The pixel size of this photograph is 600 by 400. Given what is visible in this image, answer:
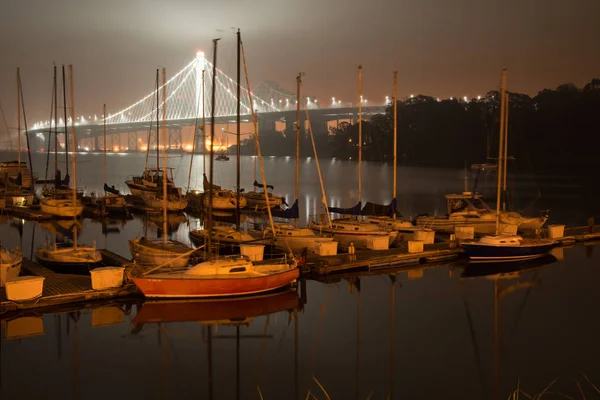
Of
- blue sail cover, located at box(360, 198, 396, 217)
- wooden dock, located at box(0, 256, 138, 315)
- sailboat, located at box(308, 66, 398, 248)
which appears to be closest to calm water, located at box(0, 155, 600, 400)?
wooden dock, located at box(0, 256, 138, 315)

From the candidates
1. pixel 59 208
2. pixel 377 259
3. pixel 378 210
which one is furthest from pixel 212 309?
pixel 59 208

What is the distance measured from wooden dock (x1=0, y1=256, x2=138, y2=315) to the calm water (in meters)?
0.24

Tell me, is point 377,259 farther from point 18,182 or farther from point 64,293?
point 18,182

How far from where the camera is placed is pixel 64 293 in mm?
11719

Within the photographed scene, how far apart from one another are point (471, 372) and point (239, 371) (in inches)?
139

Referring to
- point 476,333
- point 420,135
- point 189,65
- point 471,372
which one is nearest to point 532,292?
point 476,333

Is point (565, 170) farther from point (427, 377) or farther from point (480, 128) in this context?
point (427, 377)

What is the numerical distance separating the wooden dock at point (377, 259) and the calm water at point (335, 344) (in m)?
0.32

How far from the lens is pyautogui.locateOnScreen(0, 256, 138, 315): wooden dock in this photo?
36.7ft

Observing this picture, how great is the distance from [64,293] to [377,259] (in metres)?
7.24

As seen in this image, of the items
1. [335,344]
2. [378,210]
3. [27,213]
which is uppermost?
[378,210]

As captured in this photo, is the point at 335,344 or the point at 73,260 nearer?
the point at 335,344

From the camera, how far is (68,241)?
66.9 ft

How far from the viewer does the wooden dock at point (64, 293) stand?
11180 millimetres
